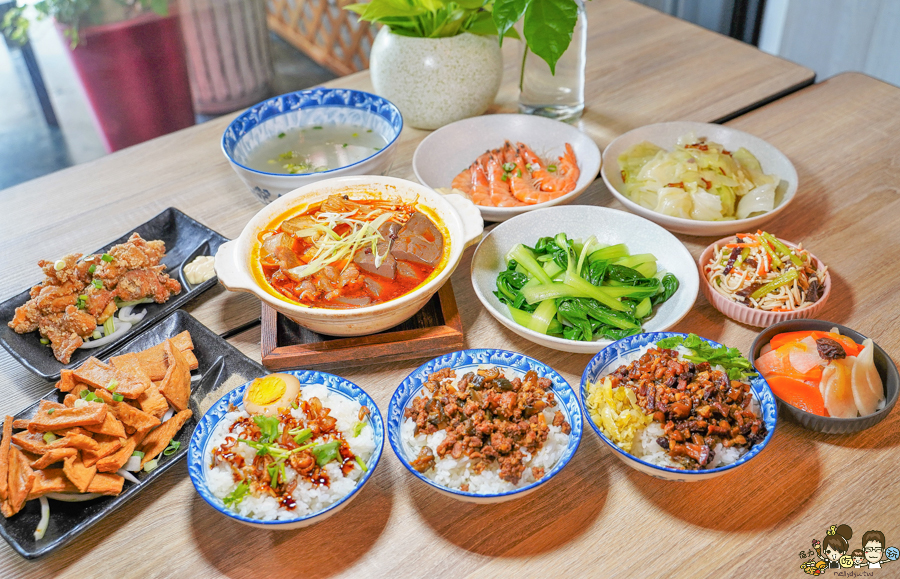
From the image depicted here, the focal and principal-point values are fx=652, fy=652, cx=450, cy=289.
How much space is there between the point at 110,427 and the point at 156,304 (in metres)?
0.57

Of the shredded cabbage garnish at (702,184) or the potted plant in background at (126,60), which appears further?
the potted plant in background at (126,60)

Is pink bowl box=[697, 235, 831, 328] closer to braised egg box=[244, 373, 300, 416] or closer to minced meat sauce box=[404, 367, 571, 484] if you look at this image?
minced meat sauce box=[404, 367, 571, 484]

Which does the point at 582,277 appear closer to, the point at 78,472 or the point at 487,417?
the point at 487,417

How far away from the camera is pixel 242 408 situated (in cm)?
146

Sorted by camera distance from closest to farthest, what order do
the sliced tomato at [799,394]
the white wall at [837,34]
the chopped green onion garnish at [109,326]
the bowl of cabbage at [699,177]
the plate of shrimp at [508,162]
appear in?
the sliced tomato at [799,394]
the chopped green onion garnish at [109,326]
the bowl of cabbage at [699,177]
the plate of shrimp at [508,162]
the white wall at [837,34]

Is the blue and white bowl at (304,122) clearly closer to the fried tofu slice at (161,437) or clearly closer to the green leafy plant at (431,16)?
the green leafy plant at (431,16)

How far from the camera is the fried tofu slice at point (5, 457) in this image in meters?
1.31

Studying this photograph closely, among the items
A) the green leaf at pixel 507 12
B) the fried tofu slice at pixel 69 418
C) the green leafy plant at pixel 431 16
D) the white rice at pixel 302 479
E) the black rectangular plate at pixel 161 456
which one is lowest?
the black rectangular plate at pixel 161 456

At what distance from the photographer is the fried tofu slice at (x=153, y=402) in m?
1.49

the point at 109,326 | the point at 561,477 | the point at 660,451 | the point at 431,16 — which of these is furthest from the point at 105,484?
the point at 431,16

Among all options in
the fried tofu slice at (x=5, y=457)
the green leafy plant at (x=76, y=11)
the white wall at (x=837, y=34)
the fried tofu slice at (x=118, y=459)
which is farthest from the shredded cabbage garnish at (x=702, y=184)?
the green leafy plant at (x=76, y=11)

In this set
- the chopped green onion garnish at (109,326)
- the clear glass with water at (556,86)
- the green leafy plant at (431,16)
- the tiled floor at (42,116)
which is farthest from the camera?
the tiled floor at (42,116)

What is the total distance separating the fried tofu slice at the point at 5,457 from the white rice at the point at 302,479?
0.40 m

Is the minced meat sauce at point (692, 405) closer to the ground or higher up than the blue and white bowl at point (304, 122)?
closer to the ground
